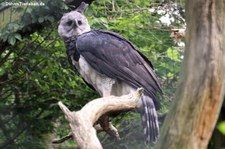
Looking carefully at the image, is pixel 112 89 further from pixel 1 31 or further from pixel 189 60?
pixel 189 60

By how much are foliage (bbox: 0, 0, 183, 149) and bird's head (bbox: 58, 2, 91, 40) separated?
66mm

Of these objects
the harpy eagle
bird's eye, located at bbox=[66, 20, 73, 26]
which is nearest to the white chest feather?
the harpy eagle

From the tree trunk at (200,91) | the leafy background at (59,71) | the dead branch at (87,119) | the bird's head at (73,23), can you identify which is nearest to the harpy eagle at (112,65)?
the bird's head at (73,23)

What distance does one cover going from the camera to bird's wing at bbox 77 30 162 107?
277 cm

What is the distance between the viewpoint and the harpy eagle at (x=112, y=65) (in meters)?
2.74

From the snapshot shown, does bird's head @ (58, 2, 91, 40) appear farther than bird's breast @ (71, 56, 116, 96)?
Yes

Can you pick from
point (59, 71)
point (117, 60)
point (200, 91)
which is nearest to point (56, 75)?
point (59, 71)

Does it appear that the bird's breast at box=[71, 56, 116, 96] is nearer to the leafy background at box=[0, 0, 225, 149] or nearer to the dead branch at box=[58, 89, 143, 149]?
the leafy background at box=[0, 0, 225, 149]

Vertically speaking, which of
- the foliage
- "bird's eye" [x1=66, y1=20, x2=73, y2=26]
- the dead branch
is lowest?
the foliage

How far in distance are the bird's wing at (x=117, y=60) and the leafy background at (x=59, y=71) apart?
26 centimetres

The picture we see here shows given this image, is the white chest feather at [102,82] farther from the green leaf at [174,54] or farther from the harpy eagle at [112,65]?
the green leaf at [174,54]

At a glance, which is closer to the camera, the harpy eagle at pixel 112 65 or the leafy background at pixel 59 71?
the harpy eagle at pixel 112 65

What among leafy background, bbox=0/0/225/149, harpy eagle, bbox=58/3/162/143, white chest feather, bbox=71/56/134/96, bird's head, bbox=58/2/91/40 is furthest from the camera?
leafy background, bbox=0/0/225/149

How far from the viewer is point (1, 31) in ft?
9.36
